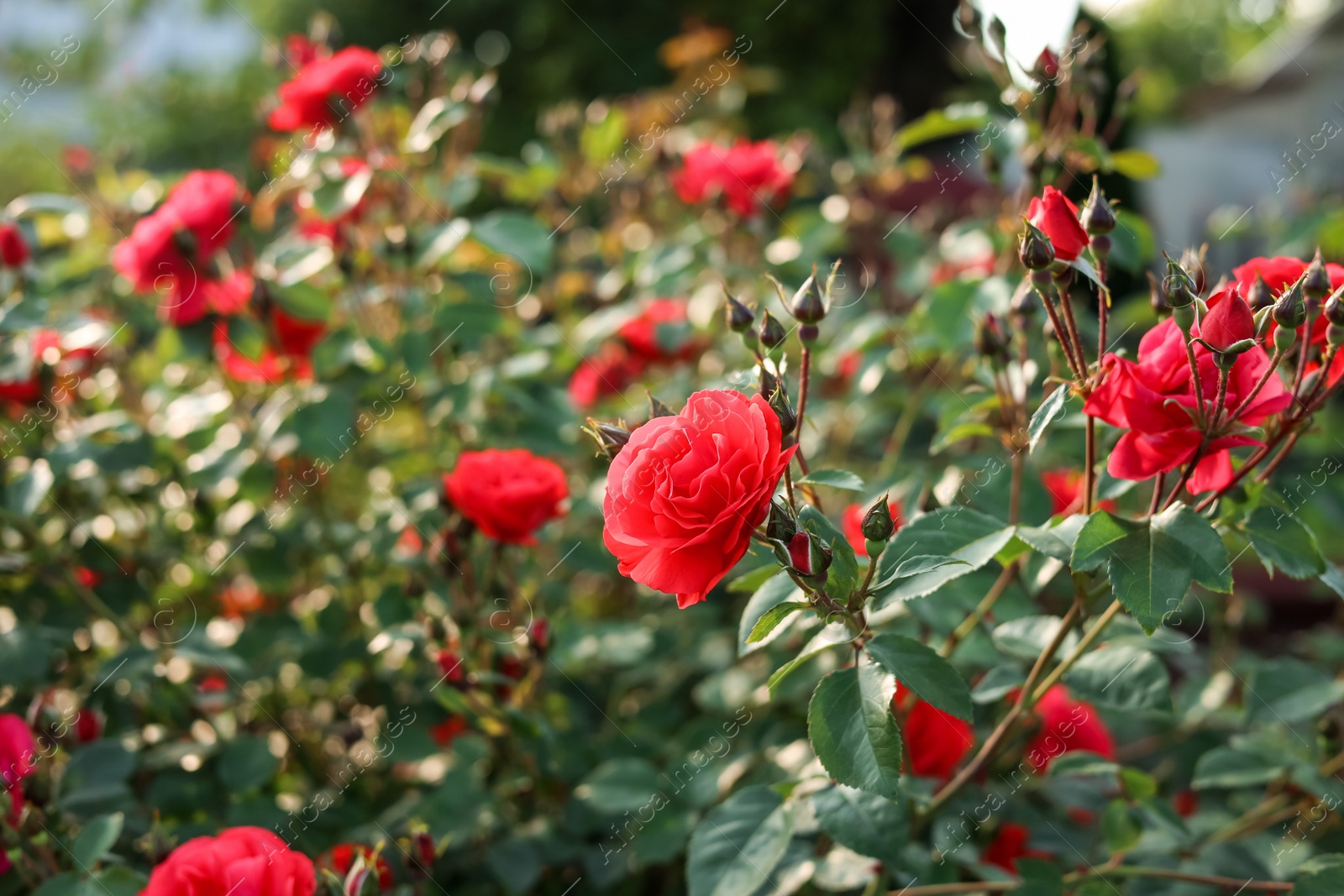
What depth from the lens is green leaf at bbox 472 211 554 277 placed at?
1396 millimetres

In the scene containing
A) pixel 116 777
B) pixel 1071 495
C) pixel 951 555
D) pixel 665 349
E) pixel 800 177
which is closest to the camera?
pixel 951 555

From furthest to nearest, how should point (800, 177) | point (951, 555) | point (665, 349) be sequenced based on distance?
point (800, 177)
point (665, 349)
point (951, 555)

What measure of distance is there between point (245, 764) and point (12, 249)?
0.81 m

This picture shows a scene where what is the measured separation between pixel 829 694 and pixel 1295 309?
0.44 metres

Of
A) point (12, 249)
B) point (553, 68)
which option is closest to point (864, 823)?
point (12, 249)

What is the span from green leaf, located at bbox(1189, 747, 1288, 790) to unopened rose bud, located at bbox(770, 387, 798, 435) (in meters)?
0.77

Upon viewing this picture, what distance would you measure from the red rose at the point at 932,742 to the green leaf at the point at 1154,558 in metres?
0.40

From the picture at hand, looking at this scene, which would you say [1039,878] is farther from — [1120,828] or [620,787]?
[620,787]

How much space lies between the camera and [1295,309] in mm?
688

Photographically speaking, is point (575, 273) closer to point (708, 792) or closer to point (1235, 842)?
point (708, 792)

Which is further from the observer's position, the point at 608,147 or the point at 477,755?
the point at 608,147

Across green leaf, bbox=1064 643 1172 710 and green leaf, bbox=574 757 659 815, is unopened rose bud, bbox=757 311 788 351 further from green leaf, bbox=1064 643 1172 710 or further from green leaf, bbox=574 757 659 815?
green leaf, bbox=574 757 659 815

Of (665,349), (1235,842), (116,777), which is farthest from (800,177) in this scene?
(116,777)

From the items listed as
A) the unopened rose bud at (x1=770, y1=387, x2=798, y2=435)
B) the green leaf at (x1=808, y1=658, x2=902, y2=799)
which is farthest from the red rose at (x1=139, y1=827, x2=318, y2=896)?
the unopened rose bud at (x1=770, y1=387, x2=798, y2=435)
